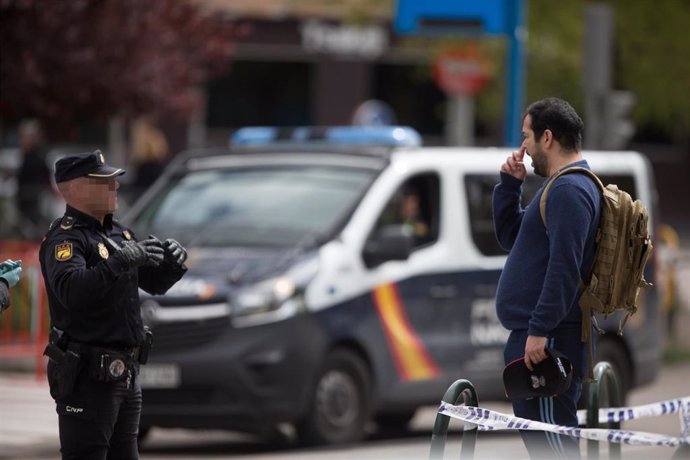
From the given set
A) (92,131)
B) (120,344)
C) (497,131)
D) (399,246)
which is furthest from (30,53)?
(497,131)

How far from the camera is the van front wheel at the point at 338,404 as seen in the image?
34.0ft

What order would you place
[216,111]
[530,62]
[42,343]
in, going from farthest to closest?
[216,111]
[530,62]
[42,343]

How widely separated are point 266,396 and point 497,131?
26634mm

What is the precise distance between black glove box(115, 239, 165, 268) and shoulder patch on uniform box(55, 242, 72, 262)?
18cm

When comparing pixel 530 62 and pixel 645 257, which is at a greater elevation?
pixel 530 62

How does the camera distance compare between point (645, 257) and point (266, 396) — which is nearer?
point (645, 257)

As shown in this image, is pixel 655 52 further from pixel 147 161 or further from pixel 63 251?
pixel 63 251

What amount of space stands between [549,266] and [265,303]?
14.2ft

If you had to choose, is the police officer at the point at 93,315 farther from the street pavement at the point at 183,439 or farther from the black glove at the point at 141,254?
the street pavement at the point at 183,439

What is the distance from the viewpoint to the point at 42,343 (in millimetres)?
14641

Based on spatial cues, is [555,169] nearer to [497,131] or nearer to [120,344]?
[120,344]

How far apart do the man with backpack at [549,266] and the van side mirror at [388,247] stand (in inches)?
166

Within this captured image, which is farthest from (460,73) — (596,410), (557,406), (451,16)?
(557,406)

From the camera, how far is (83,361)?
6.23 metres
